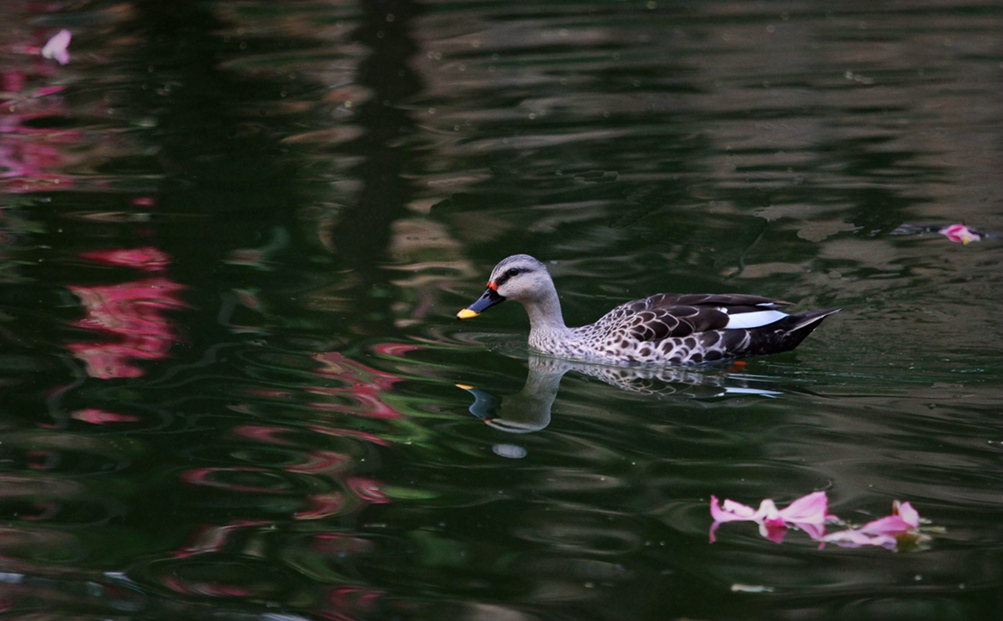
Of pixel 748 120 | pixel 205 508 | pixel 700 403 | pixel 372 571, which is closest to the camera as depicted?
pixel 372 571

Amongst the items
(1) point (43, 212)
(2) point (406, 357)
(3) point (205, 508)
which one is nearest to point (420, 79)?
(1) point (43, 212)

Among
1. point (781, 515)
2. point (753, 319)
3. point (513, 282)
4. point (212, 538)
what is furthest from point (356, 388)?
point (781, 515)

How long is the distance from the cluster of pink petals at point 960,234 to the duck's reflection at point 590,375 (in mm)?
2680

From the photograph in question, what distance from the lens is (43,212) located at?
9.44 metres

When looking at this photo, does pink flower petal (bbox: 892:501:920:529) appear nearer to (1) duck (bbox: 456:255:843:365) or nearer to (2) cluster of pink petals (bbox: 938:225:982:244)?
(1) duck (bbox: 456:255:843:365)

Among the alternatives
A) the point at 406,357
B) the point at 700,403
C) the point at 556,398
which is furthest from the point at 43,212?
the point at 700,403

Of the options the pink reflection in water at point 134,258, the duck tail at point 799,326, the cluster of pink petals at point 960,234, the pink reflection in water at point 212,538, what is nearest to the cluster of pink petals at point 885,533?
the pink reflection in water at point 212,538

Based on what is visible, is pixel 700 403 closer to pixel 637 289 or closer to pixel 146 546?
pixel 637 289

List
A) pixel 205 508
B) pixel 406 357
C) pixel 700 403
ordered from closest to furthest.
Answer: pixel 205 508 → pixel 700 403 → pixel 406 357

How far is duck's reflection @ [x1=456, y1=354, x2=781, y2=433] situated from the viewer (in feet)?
20.8

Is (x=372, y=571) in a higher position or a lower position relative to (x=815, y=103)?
lower

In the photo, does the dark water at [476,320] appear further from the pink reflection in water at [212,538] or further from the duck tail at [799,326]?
the duck tail at [799,326]

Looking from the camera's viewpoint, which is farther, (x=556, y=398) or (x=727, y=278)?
(x=727, y=278)

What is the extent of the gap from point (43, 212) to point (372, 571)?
5715 millimetres
